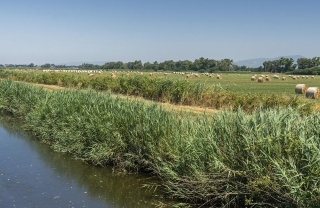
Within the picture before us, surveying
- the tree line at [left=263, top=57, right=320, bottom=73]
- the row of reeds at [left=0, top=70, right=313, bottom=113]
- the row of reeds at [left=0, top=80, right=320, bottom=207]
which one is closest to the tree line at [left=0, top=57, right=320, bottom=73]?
the tree line at [left=263, top=57, right=320, bottom=73]

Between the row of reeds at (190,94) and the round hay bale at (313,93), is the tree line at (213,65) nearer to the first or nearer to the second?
the round hay bale at (313,93)

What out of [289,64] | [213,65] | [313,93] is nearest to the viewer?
[313,93]

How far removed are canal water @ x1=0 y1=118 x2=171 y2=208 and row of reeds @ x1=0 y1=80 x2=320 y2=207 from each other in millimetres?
499

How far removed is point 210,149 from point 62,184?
442 centimetres

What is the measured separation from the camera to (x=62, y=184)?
932cm

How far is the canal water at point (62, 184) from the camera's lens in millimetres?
8117

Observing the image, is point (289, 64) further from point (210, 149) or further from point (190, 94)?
point (210, 149)

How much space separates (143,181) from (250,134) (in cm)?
389

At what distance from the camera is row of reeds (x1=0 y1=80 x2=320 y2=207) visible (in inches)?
231

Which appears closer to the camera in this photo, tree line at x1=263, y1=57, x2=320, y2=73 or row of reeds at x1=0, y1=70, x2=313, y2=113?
row of reeds at x1=0, y1=70, x2=313, y2=113

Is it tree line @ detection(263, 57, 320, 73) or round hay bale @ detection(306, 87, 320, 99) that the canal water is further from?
tree line @ detection(263, 57, 320, 73)

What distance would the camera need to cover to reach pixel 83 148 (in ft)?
38.4

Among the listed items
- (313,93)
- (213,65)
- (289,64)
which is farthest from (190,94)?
(213,65)

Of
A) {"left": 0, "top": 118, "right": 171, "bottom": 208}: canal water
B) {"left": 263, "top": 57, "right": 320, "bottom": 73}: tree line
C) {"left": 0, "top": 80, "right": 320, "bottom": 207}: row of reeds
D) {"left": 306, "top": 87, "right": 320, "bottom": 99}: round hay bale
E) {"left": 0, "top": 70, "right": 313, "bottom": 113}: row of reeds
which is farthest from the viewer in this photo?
{"left": 263, "top": 57, "right": 320, "bottom": 73}: tree line
